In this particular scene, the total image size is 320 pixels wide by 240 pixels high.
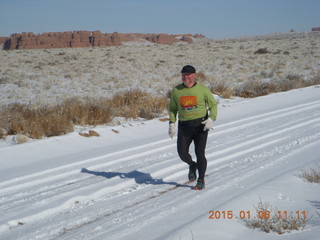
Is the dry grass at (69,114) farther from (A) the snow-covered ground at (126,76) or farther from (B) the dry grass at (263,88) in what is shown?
(B) the dry grass at (263,88)

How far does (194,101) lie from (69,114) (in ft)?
20.4

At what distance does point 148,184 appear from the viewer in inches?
225

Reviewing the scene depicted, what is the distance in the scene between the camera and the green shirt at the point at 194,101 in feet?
16.5

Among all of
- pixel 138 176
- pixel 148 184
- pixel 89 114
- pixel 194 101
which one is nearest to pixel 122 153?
pixel 138 176

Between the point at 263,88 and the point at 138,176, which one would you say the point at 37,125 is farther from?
the point at 263,88

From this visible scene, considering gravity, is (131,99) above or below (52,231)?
above

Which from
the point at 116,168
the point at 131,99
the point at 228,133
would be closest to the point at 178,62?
the point at 131,99

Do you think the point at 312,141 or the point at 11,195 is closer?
the point at 11,195

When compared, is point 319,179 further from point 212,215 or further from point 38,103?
point 38,103

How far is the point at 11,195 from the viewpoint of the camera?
541cm

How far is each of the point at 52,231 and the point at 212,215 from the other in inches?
71.3
